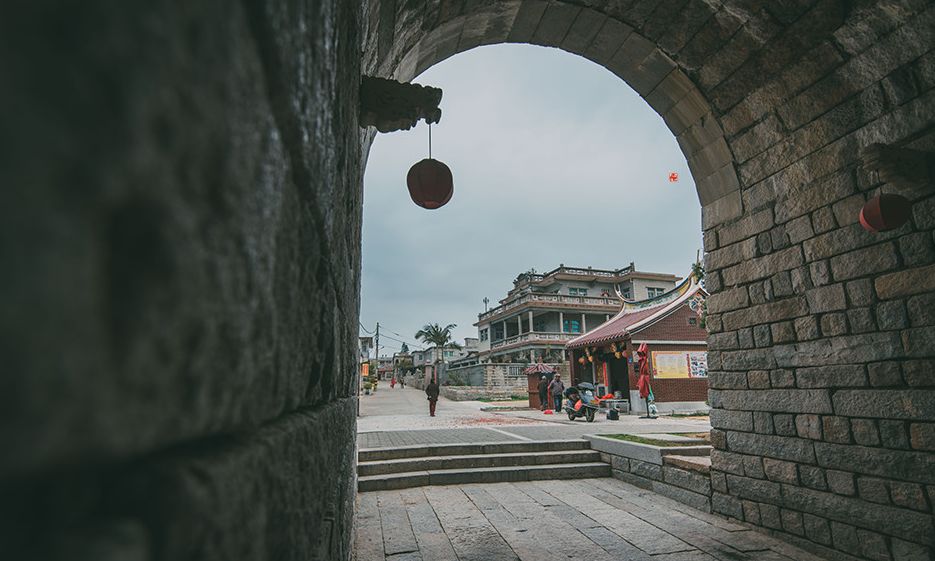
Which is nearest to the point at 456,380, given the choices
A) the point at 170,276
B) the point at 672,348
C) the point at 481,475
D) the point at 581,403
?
the point at 672,348

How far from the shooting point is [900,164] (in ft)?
10.3

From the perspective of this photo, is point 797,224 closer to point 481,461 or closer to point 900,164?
point 900,164

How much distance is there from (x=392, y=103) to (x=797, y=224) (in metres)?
3.41

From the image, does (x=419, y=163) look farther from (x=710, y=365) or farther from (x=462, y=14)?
(x=710, y=365)

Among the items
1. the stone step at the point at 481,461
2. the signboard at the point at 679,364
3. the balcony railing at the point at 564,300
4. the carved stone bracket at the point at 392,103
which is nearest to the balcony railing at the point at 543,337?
the balcony railing at the point at 564,300

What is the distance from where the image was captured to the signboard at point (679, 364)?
55.9 ft

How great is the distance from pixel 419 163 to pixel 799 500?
12.6ft

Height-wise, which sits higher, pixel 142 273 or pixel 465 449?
pixel 142 273

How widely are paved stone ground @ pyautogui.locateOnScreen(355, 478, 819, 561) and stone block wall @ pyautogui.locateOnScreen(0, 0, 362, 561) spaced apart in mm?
3564

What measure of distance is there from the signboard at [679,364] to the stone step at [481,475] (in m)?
11.1

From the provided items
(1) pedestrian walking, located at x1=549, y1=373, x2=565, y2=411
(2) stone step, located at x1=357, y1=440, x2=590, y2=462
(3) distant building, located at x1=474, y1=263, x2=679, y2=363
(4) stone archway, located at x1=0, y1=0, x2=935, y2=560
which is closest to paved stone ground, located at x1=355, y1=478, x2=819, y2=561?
(2) stone step, located at x1=357, y1=440, x2=590, y2=462

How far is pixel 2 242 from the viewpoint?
223mm

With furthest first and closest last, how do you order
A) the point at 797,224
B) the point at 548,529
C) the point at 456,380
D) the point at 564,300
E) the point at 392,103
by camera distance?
the point at 564,300
the point at 456,380
the point at 548,529
the point at 797,224
the point at 392,103


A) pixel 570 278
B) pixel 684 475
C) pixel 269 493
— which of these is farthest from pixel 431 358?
pixel 269 493
